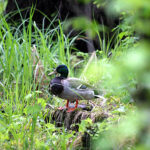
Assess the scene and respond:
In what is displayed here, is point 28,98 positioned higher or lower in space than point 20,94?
higher

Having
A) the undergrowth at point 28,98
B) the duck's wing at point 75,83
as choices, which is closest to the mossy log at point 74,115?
the undergrowth at point 28,98

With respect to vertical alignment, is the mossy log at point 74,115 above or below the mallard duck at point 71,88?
below

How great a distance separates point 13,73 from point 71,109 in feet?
4.10

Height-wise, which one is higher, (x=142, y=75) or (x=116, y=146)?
(x=142, y=75)

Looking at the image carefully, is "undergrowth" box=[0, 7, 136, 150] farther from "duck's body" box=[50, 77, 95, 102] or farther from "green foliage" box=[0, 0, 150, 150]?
"duck's body" box=[50, 77, 95, 102]

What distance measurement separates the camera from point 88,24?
0.93 metres

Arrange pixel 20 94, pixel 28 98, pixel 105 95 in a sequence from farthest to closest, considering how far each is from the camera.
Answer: pixel 20 94 → pixel 28 98 → pixel 105 95

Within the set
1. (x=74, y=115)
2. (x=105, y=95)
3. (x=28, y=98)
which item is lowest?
(x=74, y=115)

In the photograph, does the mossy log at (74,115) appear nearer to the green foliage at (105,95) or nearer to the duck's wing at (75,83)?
the green foliage at (105,95)

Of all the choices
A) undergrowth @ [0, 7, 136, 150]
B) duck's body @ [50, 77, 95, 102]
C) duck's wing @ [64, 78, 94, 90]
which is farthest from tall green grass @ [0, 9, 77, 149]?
duck's wing @ [64, 78, 94, 90]

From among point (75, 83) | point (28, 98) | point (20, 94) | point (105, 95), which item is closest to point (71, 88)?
point (75, 83)

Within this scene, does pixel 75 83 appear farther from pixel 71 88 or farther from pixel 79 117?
pixel 79 117

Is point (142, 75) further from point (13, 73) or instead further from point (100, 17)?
point (100, 17)

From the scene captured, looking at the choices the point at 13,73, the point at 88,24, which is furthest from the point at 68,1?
the point at 88,24
